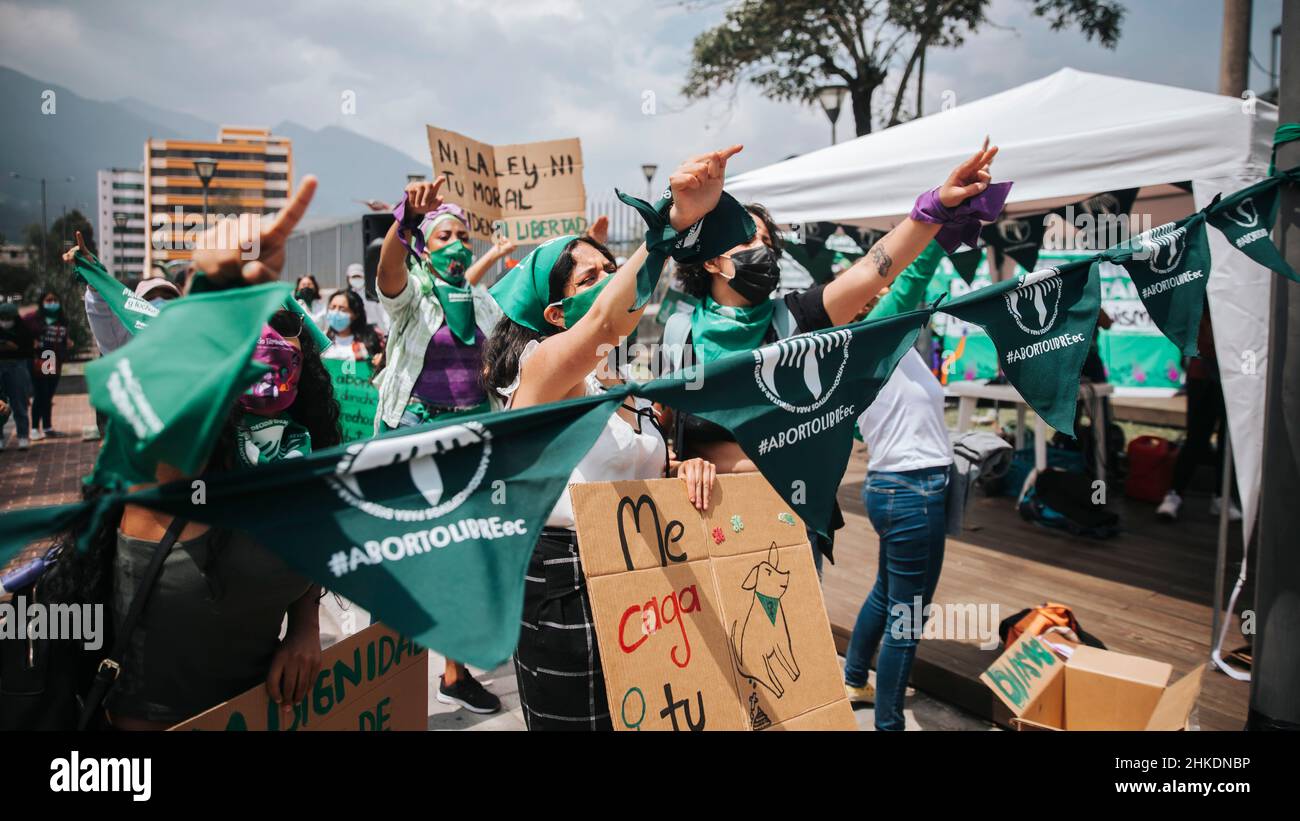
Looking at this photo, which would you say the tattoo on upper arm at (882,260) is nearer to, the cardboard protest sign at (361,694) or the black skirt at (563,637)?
the black skirt at (563,637)

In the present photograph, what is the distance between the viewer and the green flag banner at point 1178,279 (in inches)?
105

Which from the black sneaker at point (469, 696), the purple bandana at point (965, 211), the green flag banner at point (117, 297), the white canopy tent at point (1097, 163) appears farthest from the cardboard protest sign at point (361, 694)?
the white canopy tent at point (1097, 163)

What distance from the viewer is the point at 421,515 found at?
130 cm

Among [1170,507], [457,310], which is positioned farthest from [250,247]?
[1170,507]

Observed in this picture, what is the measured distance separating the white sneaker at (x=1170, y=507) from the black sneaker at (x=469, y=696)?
19.0ft

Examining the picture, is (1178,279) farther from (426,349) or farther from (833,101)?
(833,101)

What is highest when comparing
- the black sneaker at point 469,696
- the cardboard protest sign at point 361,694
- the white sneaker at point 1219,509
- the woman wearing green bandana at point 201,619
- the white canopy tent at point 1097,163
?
the white canopy tent at point 1097,163

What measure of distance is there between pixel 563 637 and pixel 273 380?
0.88 m

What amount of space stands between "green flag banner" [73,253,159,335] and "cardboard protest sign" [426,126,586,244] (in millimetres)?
3377

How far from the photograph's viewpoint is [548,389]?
1.84 meters

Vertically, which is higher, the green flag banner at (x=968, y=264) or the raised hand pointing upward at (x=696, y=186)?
the green flag banner at (x=968, y=264)

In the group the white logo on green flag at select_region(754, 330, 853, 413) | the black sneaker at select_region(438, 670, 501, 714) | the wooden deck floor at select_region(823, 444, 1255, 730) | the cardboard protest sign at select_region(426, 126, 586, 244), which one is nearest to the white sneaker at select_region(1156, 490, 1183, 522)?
the wooden deck floor at select_region(823, 444, 1255, 730)

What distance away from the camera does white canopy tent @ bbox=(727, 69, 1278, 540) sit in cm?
365
